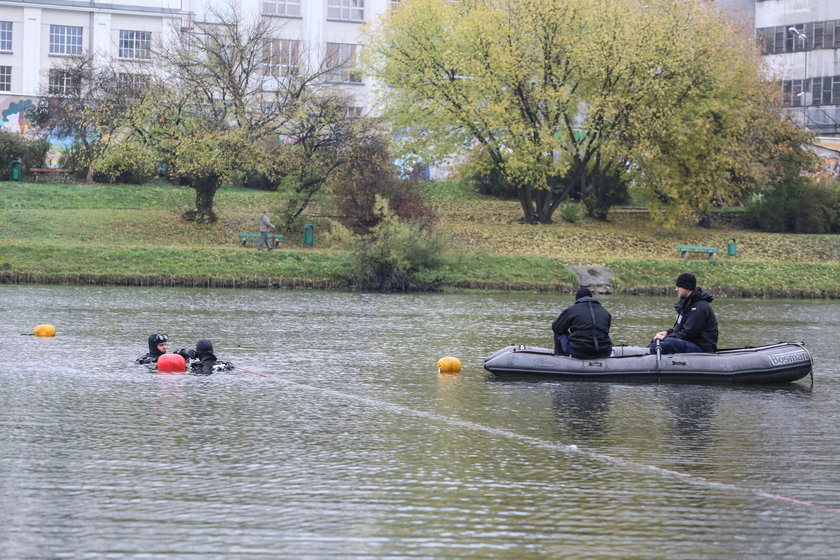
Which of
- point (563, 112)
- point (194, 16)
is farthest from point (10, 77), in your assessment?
point (563, 112)

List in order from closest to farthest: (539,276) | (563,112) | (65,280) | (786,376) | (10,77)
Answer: (786,376) → (65,280) → (539,276) → (563,112) → (10,77)

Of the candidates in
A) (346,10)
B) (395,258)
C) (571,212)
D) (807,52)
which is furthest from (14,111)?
(807,52)

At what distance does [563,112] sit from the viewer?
178 ft

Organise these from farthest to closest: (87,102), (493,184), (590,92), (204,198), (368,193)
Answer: (493,184), (590,92), (87,102), (204,198), (368,193)

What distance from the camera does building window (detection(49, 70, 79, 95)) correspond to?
207 ft

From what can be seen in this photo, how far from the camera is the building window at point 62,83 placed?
6316 centimetres

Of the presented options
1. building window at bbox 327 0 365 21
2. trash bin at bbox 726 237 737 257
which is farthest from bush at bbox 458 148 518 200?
building window at bbox 327 0 365 21

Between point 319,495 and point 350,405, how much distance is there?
5.47 meters

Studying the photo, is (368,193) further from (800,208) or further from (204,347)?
(204,347)

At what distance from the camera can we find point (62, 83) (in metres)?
68.8

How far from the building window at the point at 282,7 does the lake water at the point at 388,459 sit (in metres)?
54.3

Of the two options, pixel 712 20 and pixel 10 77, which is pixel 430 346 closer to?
pixel 712 20

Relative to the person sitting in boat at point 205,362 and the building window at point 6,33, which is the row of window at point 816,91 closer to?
the building window at point 6,33

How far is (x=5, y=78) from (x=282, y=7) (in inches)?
711
